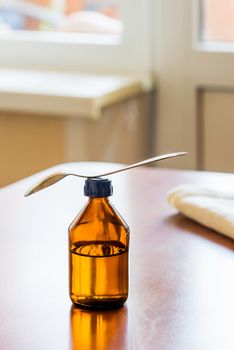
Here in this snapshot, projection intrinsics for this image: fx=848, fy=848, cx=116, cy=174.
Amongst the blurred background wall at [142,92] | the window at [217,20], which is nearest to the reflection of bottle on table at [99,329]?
the blurred background wall at [142,92]

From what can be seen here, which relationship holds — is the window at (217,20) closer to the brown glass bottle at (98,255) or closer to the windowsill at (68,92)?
the windowsill at (68,92)

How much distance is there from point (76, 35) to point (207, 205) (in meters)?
1.55

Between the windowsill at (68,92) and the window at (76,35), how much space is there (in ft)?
0.26

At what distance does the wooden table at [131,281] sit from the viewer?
0.89m

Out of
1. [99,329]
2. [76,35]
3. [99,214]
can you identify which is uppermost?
[76,35]

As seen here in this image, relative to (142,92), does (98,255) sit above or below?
below

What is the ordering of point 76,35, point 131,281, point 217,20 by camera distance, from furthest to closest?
1. point 76,35
2. point 217,20
3. point 131,281

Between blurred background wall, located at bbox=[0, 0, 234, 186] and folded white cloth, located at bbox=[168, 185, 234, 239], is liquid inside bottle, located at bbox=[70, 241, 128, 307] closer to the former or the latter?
Answer: folded white cloth, located at bbox=[168, 185, 234, 239]

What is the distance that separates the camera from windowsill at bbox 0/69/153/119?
2.30 metres

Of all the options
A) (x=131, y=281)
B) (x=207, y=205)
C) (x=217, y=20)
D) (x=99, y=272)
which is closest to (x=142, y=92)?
(x=217, y=20)

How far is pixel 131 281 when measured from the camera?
1.04 m

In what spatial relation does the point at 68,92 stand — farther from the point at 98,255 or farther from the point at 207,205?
the point at 98,255

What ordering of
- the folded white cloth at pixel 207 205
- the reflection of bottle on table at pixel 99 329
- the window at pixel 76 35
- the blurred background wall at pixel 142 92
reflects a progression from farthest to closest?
the window at pixel 76 35
the blurred background wall at pixel 142 92
the folded white cloth at pixel 207 205
the reflection of bottle on table at pixel 99 329

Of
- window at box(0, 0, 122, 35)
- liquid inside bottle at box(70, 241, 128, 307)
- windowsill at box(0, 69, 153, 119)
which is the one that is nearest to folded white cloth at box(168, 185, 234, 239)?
liquid inside bottle at box(70, 241, 128, 307)
